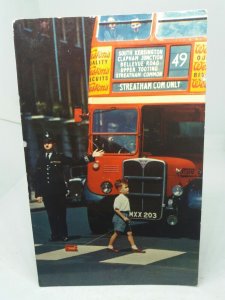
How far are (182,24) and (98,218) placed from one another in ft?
3.81

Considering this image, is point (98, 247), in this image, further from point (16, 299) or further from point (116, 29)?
point (116, 29)

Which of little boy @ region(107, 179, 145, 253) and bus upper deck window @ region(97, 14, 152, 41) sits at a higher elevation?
bus upper deck window @ region(97, 14, 152, 41)

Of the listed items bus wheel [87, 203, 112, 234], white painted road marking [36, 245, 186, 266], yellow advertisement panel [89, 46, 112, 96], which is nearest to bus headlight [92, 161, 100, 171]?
bus wheel [87, 203, 112, 234]

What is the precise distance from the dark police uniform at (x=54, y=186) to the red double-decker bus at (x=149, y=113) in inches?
5.9

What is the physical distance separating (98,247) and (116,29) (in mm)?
1255

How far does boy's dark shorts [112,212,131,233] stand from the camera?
92.7 inches

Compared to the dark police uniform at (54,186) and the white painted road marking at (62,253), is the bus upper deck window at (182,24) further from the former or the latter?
the white painted road marking at (62,253)

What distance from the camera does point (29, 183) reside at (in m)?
2.32

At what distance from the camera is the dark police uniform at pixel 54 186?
2.28m

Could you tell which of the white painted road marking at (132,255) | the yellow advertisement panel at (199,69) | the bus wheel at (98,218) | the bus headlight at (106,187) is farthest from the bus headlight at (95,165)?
the yellow advertisement panel at (199,69)

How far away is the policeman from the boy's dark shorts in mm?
292

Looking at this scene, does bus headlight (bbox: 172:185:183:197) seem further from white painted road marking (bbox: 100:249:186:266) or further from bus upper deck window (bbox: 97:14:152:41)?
bus upper deck window (bbox: 97:14:152:41)

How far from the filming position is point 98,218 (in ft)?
7.81

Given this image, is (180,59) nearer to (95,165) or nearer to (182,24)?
(182,24)
